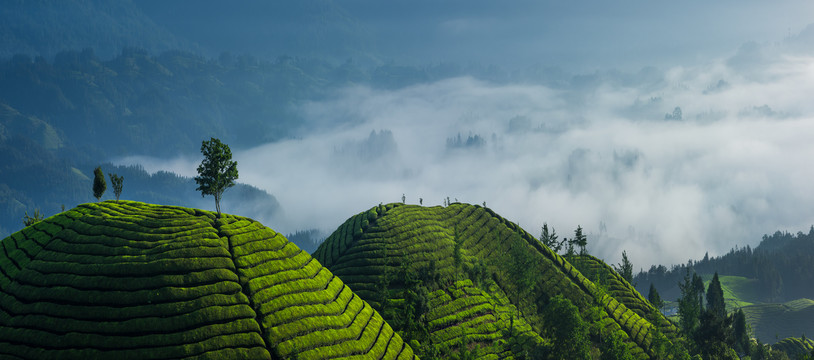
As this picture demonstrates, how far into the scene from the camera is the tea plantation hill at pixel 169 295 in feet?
295

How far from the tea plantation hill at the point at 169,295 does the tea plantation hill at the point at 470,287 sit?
29.4 m

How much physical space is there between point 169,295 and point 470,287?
297ft

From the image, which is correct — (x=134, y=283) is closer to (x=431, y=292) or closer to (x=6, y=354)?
(x=6, y=354)

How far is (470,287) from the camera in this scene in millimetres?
164750

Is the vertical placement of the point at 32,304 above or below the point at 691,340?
above

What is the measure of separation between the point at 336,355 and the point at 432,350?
31.7m

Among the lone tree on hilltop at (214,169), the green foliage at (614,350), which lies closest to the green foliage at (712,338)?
the green foliage at (614,350)

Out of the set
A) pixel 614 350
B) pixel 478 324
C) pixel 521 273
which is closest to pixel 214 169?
pixel 478 324

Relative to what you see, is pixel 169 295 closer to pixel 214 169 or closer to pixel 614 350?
pixel 214 169

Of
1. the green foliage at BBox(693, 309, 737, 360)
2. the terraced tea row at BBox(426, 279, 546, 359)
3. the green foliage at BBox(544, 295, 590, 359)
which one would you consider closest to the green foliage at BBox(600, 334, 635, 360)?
the green foliage at BBox(544, 295, 590, 359)

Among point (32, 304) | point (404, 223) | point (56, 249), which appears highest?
point (404, 223)

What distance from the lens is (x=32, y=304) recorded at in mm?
95000

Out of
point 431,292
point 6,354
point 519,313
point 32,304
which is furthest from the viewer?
point 519,313

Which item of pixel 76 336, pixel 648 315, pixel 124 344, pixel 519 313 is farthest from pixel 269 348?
pixel 648 315
